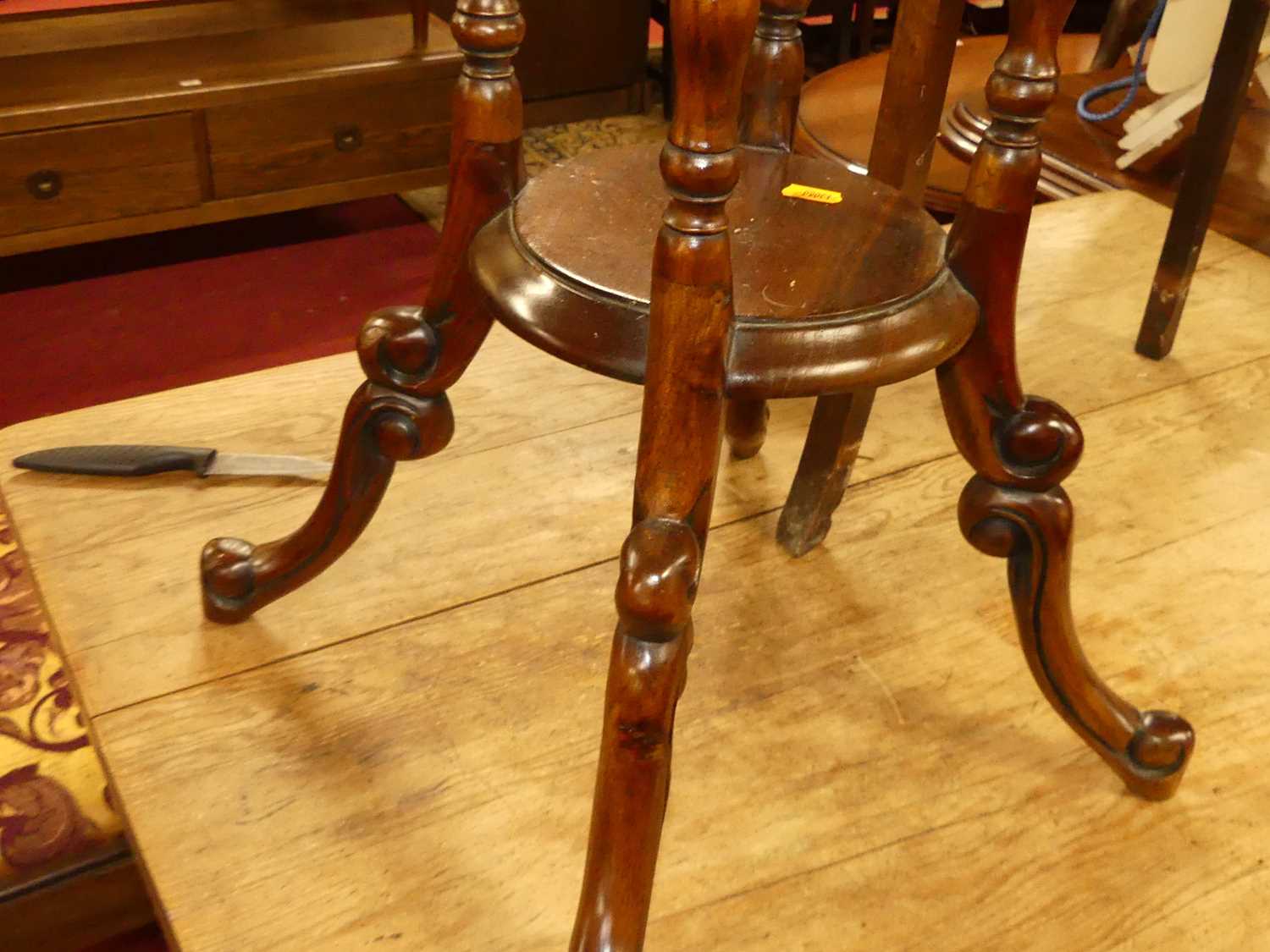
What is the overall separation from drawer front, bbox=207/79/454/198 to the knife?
3.54ft

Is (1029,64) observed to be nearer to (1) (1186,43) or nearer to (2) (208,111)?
(1) (1186,43)

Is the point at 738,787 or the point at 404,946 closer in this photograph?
the point at 404,946

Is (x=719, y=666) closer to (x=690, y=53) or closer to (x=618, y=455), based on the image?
(x=618, y=455)

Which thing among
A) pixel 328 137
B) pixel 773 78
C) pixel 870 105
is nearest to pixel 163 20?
pixel 328 137

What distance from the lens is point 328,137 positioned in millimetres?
2145

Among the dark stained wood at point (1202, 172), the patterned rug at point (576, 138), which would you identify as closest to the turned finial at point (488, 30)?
the dark stained wood at point (1202, 172)

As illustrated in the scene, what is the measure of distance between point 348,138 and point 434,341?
1.48m

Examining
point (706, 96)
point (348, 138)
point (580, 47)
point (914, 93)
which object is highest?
point (706, 96)

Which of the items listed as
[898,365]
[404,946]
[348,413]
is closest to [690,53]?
[898,365]

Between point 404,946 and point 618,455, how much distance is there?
508 millimetres

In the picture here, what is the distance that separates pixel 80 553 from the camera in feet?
3.26

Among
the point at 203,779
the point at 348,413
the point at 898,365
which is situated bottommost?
the point at 203,779

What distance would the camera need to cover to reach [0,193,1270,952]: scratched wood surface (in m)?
0.76

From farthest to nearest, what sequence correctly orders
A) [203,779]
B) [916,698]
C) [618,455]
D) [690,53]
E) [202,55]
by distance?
[202,55] → [618,455] → [916,698] → [203,779] → [690,53]
